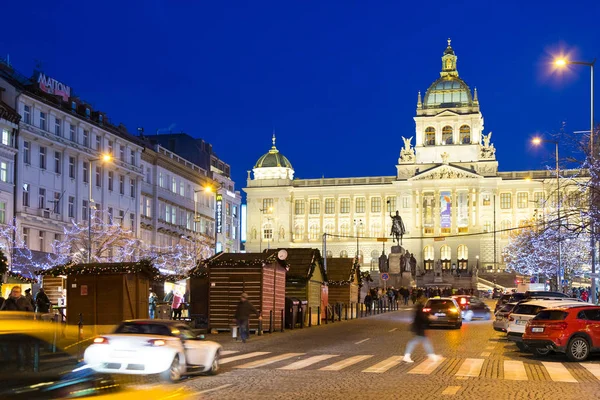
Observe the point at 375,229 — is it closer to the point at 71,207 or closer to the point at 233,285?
the point at 71,207

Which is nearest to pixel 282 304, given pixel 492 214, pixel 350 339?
pixel 350 339

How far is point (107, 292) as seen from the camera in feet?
99.6

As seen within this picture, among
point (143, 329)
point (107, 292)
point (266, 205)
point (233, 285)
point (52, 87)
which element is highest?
point (52, 87)

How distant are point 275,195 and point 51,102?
10550 centimetres

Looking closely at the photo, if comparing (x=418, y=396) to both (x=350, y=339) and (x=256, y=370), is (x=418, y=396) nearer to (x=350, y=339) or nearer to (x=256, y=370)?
(x=256, y=370)

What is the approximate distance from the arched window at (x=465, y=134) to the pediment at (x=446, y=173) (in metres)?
8.06

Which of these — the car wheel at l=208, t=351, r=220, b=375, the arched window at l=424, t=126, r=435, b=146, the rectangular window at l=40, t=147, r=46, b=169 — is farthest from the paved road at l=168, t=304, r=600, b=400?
the arched window at l=424, t=126, r=435, b=146

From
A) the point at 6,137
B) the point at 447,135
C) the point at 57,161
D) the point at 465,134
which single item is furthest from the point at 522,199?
the point at 6,137

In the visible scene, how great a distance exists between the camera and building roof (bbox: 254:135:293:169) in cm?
16700

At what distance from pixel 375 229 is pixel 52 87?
10015cm

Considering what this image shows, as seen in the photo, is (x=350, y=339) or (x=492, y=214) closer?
(x=350, y=339)

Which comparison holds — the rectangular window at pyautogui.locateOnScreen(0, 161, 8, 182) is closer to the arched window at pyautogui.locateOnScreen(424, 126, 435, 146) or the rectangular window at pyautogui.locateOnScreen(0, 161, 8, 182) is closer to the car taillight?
the car taillight

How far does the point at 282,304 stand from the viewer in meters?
37.6

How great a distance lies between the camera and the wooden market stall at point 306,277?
Result: 42344mm
